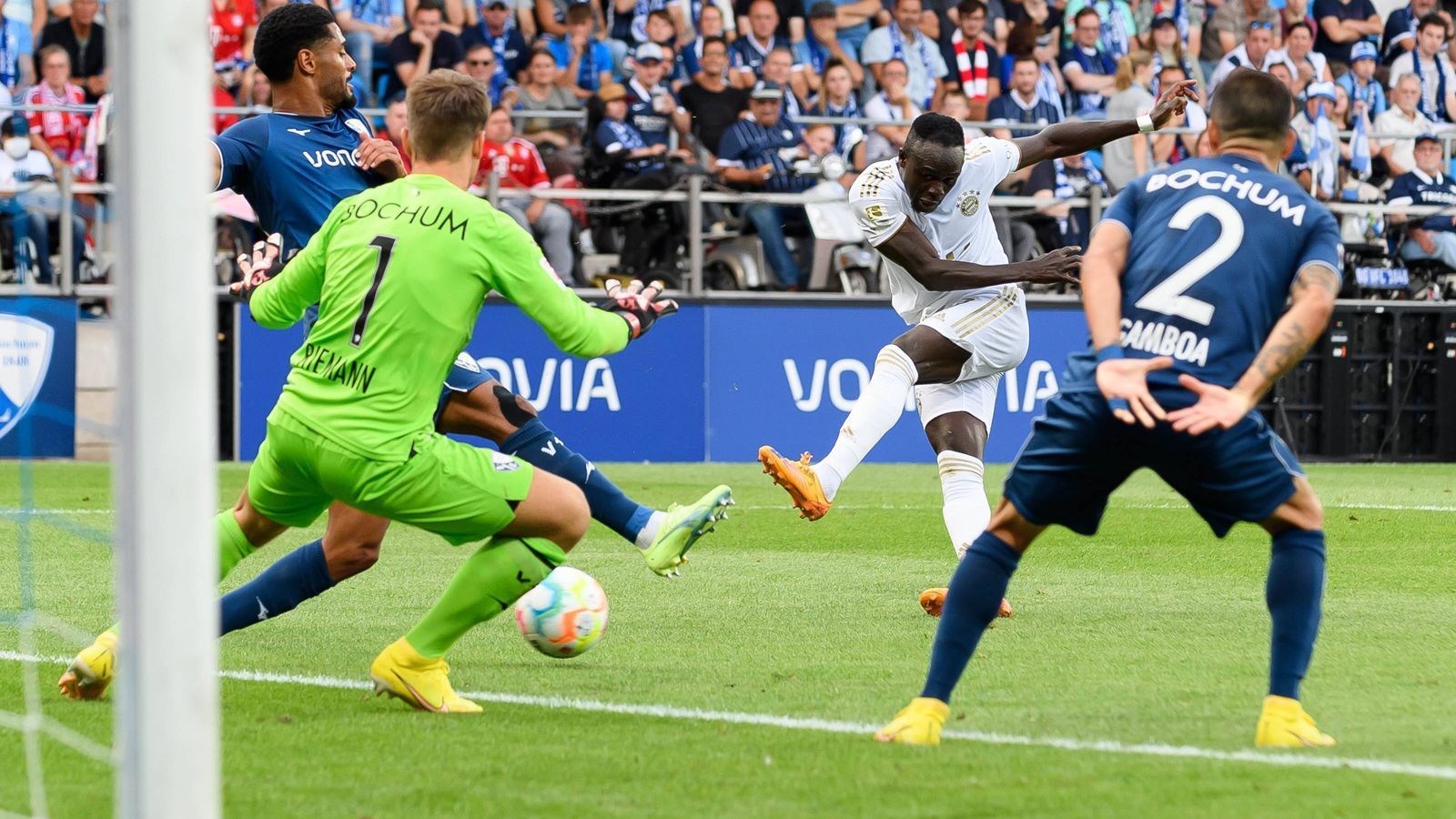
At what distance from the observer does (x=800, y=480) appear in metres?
7.64

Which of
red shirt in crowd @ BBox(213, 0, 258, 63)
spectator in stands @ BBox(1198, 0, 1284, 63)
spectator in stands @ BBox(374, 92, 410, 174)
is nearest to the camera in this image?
spectator in stands @ BBox(374, 92, 410, 174)

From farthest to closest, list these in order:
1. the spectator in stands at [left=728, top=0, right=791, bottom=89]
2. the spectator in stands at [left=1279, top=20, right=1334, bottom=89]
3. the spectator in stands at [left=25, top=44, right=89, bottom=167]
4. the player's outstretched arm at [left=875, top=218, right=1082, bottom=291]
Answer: the spectator in stands at [left=1279, top=20, right=1334, bottom=89], the spectator in stands at [left=728, top=0, right=791, bottom=89], the spectator in stands at [left=25, top=44, right=89, bottom=167], the player's outstretched arm at [left=875, top=218, right=1082, bottom=291]

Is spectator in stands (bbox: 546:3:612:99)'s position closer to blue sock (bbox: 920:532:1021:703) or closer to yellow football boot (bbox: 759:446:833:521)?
yellow football boot (bbox: 759:446:833:521)

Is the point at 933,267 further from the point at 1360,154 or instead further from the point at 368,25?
the point at 1360,154

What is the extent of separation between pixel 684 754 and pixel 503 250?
4.42 feet

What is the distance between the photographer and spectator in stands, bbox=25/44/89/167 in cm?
1493

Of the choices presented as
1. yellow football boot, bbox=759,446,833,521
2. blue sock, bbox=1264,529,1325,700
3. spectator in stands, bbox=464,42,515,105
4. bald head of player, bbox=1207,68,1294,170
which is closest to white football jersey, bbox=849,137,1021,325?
yellow football boot, bbox=759,446,833,521

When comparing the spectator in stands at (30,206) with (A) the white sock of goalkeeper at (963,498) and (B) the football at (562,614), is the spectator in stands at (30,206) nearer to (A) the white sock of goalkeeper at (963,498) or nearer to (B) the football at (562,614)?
(A) the white sock of goalkeeper at (963,498)

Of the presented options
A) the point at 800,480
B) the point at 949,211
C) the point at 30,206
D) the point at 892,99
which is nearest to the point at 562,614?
the point at 800,480

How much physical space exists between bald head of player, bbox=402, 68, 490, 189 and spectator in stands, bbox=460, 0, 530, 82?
12.2 metres

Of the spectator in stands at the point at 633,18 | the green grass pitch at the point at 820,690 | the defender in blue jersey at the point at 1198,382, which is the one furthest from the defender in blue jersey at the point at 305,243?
the spectator in stands at the point at 633,18

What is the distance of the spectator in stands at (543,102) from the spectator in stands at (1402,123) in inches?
320

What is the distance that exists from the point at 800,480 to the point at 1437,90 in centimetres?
1504

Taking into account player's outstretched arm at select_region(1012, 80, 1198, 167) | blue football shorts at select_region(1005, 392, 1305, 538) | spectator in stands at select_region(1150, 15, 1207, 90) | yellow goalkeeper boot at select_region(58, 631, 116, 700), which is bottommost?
yellow goalkeeper boot at select_region(58, 631, 116, 700)
